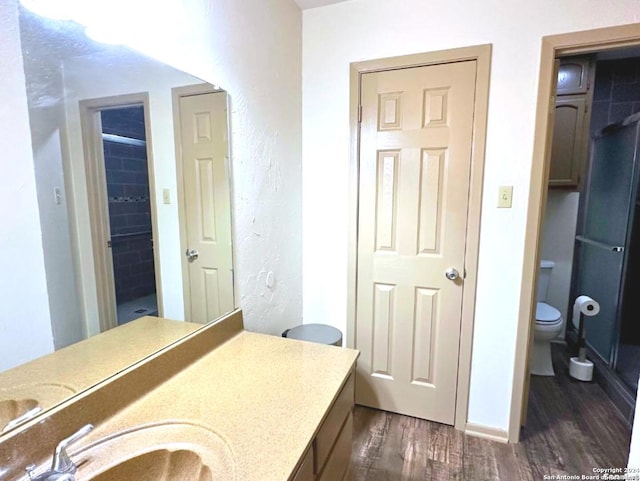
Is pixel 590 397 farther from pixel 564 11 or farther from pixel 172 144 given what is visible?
pixel 172 144

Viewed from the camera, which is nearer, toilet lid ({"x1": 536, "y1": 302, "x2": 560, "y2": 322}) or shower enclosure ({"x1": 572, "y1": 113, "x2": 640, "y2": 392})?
shower enclosure ({"x1": 572, "y1": 113, "x2": 640, "y2": 392})

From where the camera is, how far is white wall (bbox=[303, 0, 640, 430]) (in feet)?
5.21

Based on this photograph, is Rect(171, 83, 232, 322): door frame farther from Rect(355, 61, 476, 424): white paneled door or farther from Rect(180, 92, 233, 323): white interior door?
Rect(355, 61, 476, 424): white paneled door

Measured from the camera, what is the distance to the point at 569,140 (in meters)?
2.38

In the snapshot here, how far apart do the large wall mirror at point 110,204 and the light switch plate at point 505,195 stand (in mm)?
1366

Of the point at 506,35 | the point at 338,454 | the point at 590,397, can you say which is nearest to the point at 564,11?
the point at 506,35

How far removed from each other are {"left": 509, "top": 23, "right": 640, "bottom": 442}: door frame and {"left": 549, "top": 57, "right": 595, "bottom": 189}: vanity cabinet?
0.95 metres

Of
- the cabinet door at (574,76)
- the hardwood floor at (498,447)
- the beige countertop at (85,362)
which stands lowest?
the hardwood floor at (498,447)

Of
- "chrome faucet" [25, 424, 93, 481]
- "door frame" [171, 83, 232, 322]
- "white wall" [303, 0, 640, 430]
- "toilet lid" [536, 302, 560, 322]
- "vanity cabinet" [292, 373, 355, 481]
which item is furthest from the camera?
"toilet lid" [536, 302, 560, 322]

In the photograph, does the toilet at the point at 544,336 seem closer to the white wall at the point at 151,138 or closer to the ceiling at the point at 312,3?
the ceiling at the point at 312,3

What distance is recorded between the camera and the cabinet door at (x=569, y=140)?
7.67 feet

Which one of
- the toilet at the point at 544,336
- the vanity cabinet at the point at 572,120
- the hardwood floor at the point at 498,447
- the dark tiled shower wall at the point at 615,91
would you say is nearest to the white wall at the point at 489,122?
the hardwood floor at the point at 498,447

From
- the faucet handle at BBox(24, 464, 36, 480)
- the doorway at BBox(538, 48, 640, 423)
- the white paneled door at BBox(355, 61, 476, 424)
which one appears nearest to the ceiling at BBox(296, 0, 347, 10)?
the white paneled door at BBox(355, 61, 476, 424)

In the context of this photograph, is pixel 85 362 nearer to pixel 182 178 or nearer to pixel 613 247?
pixel 182 178
